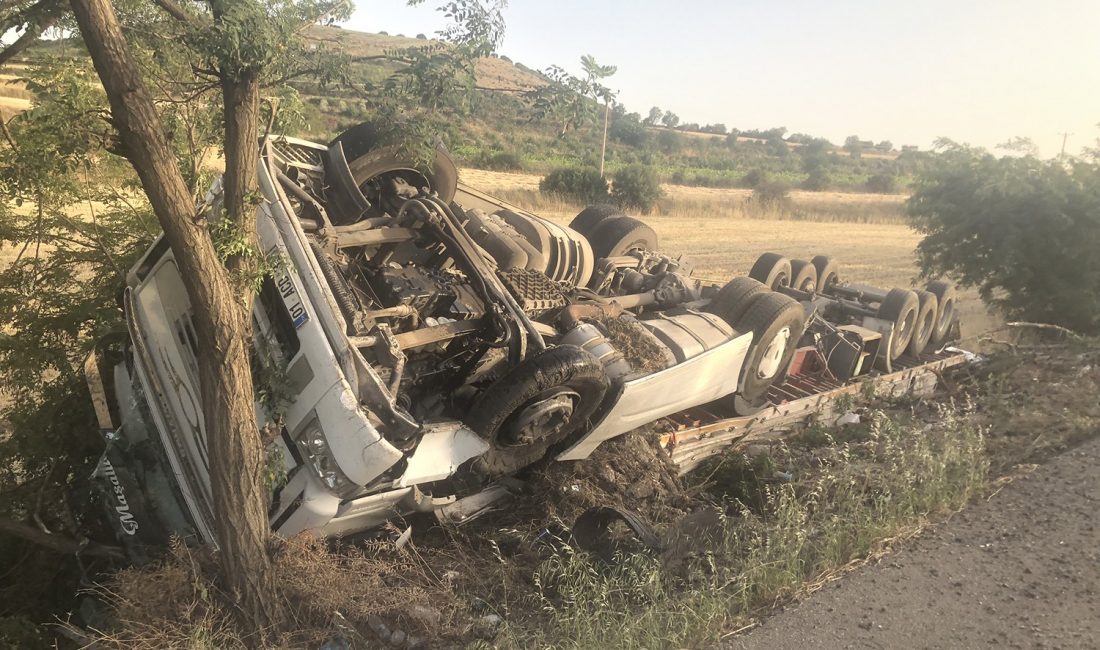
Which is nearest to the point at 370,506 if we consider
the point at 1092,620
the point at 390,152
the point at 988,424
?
the point at 390,152

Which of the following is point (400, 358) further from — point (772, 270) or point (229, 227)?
point (772, 270)

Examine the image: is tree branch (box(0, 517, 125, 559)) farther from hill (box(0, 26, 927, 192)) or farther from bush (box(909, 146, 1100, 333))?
bush (box(909, 146, 1100, 333))

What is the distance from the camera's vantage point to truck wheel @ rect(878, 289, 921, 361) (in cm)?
774

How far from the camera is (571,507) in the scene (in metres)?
4.39

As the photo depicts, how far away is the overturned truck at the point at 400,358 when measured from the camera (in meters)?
3.34

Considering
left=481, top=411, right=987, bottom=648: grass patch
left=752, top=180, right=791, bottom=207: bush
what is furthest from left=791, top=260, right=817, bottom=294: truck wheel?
left=752, top=180, right=791, bottom=207: bush

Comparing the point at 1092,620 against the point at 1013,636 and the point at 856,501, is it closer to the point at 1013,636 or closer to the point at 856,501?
the point at 1013,636

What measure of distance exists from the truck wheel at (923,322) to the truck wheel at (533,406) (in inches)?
221

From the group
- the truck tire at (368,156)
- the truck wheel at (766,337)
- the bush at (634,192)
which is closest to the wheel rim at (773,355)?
the truck wheel at (766,337)

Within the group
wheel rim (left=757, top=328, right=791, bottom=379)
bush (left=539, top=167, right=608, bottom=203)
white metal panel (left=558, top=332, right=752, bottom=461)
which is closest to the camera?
white metal panel (left=558, top=332, right=752, bottom=461)

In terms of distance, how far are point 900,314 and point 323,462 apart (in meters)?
6.50

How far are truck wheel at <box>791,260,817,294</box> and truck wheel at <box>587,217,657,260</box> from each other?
2.07 m

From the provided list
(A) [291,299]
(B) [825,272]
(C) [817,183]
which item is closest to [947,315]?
(B) [825,272]

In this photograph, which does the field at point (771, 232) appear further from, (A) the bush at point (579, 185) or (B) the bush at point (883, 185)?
(B) the bush at point (883, 185)
